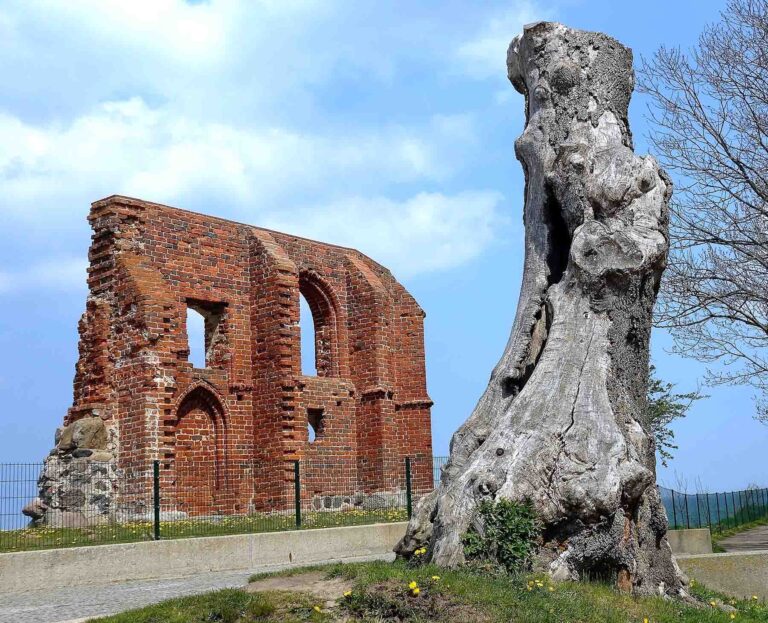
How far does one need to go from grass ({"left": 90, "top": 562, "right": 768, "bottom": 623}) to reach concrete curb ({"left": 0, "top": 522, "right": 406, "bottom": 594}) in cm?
556

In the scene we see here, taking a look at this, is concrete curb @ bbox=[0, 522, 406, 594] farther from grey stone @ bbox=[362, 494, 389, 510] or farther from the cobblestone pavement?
grey stone @ bbox=[362, 494, 389, 510]

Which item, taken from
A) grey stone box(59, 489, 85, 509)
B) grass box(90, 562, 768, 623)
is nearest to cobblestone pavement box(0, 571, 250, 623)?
grass box(90, 562, 768, 623)

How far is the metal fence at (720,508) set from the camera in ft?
76.5

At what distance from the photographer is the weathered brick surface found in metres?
23.5

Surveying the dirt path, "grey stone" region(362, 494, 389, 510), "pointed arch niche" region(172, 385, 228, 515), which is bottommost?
"grey stone" region(362, 494, 389, 510)

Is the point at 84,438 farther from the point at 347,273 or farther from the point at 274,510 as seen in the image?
the point at 347,273

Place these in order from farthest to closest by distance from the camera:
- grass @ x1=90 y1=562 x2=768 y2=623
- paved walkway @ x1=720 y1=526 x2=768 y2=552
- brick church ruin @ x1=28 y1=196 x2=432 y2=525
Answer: brick church ruin @ x1=28 y1=196 x2=432 y2=525 < paved walkway @ x1=720 y1=526 x2=768 y2=552 < grass @ x1=90 y1=562 x2=768 y2=623

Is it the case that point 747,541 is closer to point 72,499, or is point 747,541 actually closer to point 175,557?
point 175,557

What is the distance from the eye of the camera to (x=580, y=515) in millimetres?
8328

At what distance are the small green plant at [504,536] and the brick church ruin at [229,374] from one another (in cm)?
1417

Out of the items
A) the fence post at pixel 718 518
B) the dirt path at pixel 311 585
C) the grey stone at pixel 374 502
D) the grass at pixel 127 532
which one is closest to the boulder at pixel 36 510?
the grass at pixel 127 532

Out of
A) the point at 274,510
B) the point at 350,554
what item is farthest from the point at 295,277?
the point at 350,554

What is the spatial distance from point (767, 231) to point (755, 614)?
33.2 feet

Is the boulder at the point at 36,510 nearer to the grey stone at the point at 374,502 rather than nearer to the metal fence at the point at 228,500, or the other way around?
the metal fence at the point at 228,500
